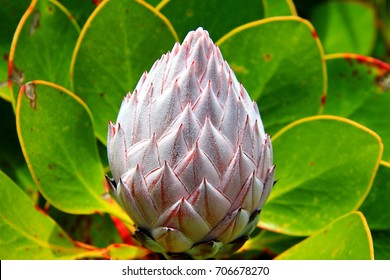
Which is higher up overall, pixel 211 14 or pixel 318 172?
pixel 211 14

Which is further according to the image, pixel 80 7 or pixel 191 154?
pixel 80 7

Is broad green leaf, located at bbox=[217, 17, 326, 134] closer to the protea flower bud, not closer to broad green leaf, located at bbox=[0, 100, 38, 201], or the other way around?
the protea flower bud

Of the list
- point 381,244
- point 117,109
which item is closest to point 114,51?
point 117,109

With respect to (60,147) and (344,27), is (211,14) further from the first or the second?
(344,27)

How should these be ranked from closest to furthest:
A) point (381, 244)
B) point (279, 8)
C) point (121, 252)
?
point (121, 252)
point (381, 244)
point (279, 8)

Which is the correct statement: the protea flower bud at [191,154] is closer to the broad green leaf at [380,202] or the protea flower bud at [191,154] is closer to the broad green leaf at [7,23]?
the broad green leaf at [380,202]

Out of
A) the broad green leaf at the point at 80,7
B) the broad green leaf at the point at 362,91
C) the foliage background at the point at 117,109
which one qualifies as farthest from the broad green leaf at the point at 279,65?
the broad green leaf at the point at 80,7

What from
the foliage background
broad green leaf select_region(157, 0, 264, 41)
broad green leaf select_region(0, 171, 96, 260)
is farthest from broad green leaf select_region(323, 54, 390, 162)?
broad green leaf select_region(0, 171, 96, 260)

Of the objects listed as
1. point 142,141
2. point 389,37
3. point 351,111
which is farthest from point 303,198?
point 389,37
